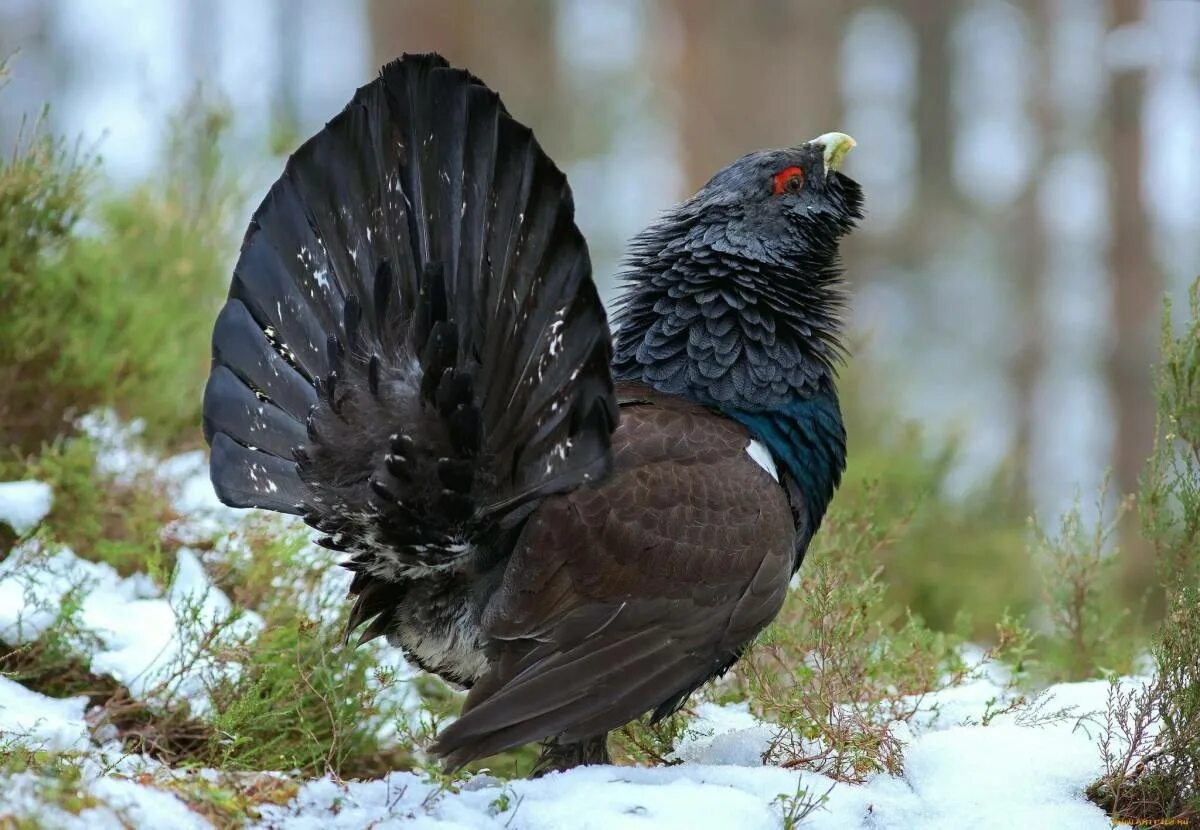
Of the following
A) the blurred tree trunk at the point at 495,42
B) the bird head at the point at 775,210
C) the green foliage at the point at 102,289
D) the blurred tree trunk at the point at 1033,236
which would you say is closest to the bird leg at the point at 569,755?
the bird head at the point at 775,210

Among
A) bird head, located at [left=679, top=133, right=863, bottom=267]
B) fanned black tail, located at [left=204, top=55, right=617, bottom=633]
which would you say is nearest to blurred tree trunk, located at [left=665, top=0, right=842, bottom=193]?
bird head, located at [left=679, top=133, right=863, bottom=267]

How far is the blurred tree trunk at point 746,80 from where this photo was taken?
970 cm

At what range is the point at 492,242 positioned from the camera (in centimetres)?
311

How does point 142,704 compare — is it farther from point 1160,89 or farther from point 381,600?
point 1160,89

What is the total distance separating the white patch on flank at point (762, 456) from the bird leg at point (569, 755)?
33.8 inches

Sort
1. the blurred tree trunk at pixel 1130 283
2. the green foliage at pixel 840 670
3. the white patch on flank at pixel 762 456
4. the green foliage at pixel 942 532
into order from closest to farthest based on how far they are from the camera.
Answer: the green foliage at pixel 840 670, the white patch on flank at pixel 762 456, the green foliage at pixel 942 532, the blurred tree trunk at pixel 1130 283

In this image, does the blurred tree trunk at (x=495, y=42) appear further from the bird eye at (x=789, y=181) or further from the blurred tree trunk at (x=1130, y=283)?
the bird eye at (x=789, y=181)

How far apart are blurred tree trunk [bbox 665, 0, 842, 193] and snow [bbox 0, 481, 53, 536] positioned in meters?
6.36

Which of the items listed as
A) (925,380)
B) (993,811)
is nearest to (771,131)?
(925,380)

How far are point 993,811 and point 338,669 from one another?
6.58ft

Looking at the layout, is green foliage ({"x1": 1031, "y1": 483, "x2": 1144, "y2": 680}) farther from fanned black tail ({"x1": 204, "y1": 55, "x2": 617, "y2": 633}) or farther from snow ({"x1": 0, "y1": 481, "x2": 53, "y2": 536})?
snow ({"x1": 0, "y1": 481, "x2": 53, "y2": 536})

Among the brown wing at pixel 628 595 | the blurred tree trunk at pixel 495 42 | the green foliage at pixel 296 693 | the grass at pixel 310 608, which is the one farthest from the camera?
the blurred tree trunk at pixel 495 42

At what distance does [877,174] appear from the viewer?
14641 millimetres

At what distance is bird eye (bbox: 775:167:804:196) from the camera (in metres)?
3.92
